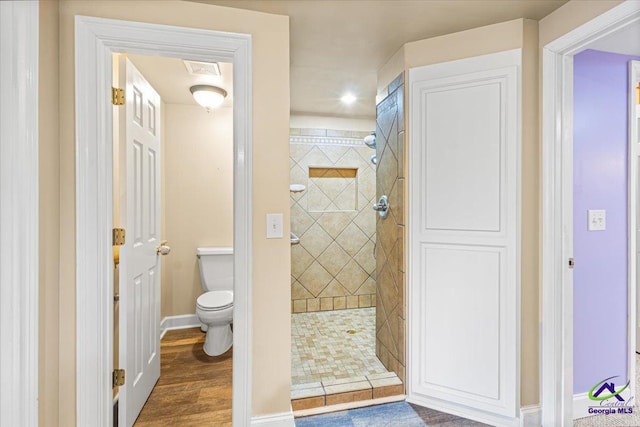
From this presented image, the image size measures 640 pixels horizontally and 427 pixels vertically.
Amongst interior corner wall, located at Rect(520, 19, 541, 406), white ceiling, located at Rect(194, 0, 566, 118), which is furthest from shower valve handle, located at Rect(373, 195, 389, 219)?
white ceiling, located at Rect(194, 0, 566, 118)

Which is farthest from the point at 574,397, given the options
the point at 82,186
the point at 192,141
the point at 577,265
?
the point at 192,141

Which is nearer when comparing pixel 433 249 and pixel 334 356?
pixel 433 249

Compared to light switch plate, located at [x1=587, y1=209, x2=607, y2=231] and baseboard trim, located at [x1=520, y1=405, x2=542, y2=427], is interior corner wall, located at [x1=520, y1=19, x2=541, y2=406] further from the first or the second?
light switch plate, located at [x1=587, y1=209, x2=607, y2=231]

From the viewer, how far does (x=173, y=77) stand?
2.36m

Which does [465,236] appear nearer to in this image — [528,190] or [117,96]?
[528,190]

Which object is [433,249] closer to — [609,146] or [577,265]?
[577,265]

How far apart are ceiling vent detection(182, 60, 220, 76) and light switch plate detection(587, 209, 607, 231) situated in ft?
8.45

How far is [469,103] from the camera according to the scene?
5.63ft

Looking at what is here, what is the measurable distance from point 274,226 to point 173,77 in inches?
64.8

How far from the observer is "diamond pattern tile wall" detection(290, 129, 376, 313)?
3.40 m

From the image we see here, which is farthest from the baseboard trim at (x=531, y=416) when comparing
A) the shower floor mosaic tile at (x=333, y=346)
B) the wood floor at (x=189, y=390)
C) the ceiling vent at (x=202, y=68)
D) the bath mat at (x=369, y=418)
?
the ceiling vent at (x=202, y=68)

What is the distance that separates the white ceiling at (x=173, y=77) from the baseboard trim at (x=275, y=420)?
2089mm

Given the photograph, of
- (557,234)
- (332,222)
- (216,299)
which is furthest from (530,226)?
(216,299)

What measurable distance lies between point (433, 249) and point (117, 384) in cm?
185
